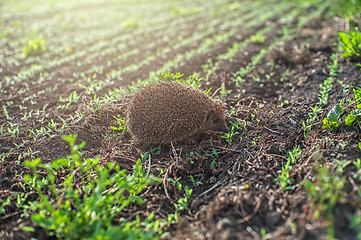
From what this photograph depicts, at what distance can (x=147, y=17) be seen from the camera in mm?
10312

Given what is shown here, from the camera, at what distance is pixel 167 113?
279 cm

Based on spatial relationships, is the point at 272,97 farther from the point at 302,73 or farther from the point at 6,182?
the point at 6,182

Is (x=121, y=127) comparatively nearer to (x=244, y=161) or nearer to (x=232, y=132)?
(x=232, y=132)

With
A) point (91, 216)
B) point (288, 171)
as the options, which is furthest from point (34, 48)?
point (288, 171)

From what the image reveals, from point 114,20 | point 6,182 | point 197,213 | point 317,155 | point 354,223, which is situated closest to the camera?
point 354,223

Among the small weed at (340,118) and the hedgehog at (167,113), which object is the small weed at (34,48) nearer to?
the hedgehog at (167,113)

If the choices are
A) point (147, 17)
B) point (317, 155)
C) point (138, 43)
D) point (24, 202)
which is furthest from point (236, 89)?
point (147, 17)

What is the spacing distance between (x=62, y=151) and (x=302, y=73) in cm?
390

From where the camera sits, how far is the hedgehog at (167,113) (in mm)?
2799

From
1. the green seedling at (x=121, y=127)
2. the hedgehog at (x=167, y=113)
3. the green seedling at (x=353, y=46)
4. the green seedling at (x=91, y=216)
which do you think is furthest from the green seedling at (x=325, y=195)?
the green seedling at (x=353, y=46)

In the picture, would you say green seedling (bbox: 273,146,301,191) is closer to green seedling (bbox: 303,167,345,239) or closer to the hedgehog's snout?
green seedling (bbox: 303,167,345,239)

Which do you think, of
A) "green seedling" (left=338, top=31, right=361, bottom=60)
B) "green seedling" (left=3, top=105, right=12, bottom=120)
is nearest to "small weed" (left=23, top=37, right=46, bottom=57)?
"green seedling" (left=3, top=105, right=12, bottom=120)

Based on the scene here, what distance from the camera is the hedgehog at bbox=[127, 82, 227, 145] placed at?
2799mm

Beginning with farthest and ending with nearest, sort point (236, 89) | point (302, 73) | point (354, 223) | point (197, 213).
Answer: point (302, 73) → point (236, 89) → point (197, 213) → point (354, 223)
